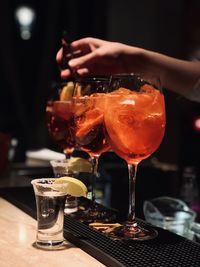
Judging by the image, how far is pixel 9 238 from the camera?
112 cm

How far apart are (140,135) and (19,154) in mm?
1766

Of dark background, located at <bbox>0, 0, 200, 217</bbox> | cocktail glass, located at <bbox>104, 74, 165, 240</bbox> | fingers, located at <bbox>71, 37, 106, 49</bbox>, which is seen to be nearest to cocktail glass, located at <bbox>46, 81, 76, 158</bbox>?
fingers, located at <bbox>71, 37, 106, 49</bbox>

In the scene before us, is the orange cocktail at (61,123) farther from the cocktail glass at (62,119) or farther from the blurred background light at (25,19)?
the blurred background light at (25,19)

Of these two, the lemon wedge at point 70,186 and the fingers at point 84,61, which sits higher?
the fingers at point 84,61

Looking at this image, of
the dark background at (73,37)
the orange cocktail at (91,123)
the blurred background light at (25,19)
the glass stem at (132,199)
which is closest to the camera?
the glass stem at (132,199)

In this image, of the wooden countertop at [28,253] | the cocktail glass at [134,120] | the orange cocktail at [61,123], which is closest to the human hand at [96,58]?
the orange cocktail at [61,123]

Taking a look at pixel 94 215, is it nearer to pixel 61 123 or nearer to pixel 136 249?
pixel 136 249

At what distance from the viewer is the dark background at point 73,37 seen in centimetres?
555

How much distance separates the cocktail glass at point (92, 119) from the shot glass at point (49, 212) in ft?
0.68

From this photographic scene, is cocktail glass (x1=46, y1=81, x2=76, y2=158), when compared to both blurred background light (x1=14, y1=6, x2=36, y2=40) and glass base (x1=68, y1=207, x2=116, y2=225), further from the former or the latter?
blurred background light (x1=14, y1=6, x2=36, y2=40)

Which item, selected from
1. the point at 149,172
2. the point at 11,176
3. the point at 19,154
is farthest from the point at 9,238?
the point at 19,154

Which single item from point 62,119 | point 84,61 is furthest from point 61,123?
point 84,61

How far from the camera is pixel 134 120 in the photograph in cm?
113

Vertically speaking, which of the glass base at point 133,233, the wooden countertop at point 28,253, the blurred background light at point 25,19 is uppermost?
the blurred background light at point 25,19
